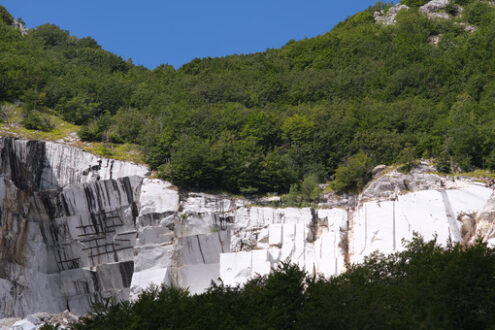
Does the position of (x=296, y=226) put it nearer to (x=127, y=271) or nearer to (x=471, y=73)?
(x=127, y=271)

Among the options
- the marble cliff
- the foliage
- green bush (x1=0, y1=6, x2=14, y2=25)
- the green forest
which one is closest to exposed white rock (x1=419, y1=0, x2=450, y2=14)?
the green forest

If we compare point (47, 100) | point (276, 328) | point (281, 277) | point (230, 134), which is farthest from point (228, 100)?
point (276, 328)

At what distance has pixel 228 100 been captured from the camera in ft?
179

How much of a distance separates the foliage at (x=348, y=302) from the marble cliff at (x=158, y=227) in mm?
5203

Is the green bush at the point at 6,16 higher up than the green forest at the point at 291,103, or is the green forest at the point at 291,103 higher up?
the green bush at the point at 6,16

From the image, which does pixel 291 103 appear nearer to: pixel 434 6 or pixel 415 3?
pixel 434 6

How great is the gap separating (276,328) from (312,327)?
1.48 metres

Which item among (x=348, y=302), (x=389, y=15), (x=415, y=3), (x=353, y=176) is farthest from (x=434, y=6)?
(x=348, y=302)

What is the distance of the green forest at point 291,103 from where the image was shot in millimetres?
41031

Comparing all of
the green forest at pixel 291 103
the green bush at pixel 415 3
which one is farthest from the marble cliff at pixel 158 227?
the green bush at pixel 415 3

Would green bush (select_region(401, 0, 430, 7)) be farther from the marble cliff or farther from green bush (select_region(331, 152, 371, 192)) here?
the marble cliff

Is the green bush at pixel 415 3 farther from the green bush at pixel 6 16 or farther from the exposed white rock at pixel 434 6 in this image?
the green bush at pixel 6 16

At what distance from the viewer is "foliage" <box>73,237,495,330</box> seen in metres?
23.0

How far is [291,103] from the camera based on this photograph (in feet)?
179
